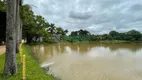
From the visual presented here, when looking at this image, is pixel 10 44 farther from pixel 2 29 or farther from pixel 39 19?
pixel 39 19

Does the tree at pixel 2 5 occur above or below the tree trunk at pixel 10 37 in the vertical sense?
above

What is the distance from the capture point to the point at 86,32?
84000mm

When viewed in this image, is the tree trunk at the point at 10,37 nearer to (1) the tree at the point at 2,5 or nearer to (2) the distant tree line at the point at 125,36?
(1) the tree at the point at 2,5

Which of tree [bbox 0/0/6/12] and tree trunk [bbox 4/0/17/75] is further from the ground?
tree [bbox 0/0/6/12]

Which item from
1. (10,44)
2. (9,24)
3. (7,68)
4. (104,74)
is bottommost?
(104,74)

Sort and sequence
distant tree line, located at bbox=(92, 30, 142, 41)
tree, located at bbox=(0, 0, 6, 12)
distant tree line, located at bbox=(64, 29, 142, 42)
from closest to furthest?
tree, located at bbox=(0, 0, 6, 12)
distant tree line, located at bbox=(64, 29, 142, 42)
distant tree line, located at bbox=(92, 30, 142, 41)

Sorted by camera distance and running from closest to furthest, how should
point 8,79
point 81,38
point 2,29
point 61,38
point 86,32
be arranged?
point 8,79, point 2,29, point 61,38, point 81,38, point 86,32

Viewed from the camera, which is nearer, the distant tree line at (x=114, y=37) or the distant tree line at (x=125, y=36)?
the distant tree line at (x=114, y=37)

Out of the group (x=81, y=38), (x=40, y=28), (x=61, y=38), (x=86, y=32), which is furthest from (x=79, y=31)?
(x=40, y=28)

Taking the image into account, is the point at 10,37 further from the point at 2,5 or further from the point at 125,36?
the point at 125,36

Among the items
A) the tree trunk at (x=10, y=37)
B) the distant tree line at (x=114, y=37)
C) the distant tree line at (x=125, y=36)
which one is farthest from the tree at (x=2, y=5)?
the distant tree line at (x=125, y=36)

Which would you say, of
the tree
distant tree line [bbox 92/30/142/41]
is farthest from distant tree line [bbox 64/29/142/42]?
the tree

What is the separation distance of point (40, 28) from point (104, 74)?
110ft

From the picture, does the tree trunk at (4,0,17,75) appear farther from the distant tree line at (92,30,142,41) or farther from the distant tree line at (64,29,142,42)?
the distant tree line at (92,30,142,41)
